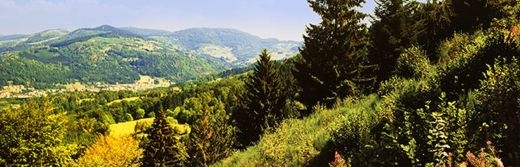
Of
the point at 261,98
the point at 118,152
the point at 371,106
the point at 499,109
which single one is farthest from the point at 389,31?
the point at 118,152

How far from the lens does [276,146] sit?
1067 centimetres

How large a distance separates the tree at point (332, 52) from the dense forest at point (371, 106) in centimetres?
9

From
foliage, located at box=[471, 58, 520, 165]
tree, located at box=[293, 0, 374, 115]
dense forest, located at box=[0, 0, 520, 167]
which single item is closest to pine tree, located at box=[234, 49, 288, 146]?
dense forest, located at box=[0, 0, 520, 167]

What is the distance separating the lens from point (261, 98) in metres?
47.8

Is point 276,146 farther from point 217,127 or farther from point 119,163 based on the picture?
point 119,163

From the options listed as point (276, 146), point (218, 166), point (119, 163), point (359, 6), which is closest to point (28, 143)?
point (218, 166)

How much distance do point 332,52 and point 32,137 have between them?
22.2 metres

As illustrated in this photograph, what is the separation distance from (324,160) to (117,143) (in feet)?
243

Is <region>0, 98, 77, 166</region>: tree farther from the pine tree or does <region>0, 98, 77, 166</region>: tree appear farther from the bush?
the pine tree

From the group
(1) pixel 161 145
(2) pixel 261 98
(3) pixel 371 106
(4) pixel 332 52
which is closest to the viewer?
(3) pixel 371 106

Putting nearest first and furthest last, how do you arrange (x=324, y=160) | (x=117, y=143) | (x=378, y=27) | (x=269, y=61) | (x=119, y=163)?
(x=324, y=160)
(x=378, y=27)
(x=269, y=61)
(x=119, y=163)
(x=117, y=143)

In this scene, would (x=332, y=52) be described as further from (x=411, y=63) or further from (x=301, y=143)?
(x=301, y=143)

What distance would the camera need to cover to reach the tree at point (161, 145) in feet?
187

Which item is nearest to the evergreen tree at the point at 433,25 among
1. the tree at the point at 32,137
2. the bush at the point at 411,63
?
the bush at the point at 411,63
